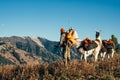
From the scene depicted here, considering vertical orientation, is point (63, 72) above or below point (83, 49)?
below

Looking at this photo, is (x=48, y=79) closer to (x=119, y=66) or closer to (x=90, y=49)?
(x=119, y=66)

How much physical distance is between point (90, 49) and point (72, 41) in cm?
370

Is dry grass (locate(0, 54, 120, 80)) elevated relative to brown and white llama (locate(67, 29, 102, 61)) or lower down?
lower down

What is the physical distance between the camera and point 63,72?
49.6ft

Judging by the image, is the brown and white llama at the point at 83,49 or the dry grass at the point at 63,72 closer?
the dry grass at the point at 63,72

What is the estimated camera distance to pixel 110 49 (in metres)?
25.8

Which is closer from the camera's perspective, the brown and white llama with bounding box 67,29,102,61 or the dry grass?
the dry grass

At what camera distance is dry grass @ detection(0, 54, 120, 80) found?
14.7m

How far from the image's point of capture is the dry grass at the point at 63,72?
14.7m

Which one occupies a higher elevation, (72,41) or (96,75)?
(72,41)

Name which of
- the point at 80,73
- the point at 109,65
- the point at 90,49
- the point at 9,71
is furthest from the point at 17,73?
the point at 90,49

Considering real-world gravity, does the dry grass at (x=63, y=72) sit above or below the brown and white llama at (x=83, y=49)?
below

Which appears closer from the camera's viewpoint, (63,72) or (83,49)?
(63,72)

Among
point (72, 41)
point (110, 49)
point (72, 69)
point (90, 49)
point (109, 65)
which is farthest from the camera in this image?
point (110, 49)
